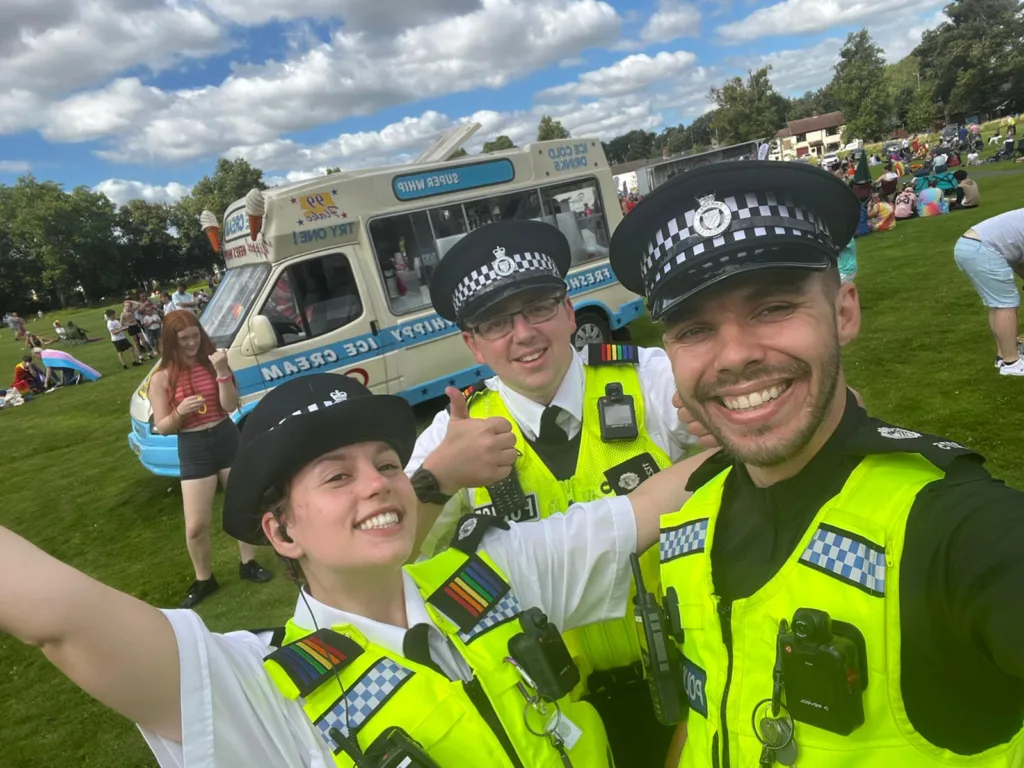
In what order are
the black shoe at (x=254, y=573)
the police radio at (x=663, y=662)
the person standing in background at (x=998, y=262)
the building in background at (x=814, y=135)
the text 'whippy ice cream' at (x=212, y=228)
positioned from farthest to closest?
the building in background at (x=814, y=135)
the text 'whippy ice cream' at (x=212, y=228)
the person standing in background at (x=998, y=262)
the black shoe at (x=254, y=573)
the police radio at (x=663, y=662)

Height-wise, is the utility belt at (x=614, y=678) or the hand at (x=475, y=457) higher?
the hand at (x=475, y=457)

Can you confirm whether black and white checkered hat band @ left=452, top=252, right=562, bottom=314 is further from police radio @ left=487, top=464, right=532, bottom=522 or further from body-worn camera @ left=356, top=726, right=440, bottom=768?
body-worn camera @ left=356, top=726, right=440, bottom=768

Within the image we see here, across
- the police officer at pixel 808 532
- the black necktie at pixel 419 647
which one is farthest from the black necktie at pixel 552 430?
the black necktie at pixel 419 647

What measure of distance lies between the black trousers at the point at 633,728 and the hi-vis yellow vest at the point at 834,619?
64cm

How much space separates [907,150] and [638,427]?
45.9m

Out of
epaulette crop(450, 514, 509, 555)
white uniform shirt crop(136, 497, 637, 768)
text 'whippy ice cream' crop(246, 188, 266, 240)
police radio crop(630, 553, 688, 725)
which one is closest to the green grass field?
white uniform shirt crop(136, 497, 637, 768)

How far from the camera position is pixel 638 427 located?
80.0 inches

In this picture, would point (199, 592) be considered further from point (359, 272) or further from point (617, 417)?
point (617, 417)

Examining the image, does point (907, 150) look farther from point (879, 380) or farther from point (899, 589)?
point (899, 589)

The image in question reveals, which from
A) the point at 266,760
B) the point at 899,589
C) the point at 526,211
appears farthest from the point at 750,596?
the point at 526,211

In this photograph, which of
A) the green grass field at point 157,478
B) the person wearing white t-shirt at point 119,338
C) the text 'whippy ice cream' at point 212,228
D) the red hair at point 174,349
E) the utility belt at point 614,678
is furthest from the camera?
the person wearing white t-shirt at point 119,338

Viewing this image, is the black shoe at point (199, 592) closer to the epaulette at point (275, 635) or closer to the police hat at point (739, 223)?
the epaulette at point (275, 635)

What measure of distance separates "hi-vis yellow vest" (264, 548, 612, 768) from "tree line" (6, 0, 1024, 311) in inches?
2114

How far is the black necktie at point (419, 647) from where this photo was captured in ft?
4.51
